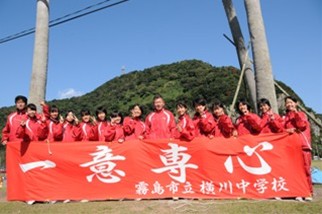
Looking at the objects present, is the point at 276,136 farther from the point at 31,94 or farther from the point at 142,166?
the point at 31,94

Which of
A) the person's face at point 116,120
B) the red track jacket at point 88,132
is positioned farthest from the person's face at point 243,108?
the red track jacket at point 88,132

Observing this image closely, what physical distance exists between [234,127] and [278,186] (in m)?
1.42

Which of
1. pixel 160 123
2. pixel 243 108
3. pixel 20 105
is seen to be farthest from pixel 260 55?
pixel 20 105

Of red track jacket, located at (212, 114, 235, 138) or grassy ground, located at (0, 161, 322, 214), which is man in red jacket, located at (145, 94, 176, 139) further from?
grassy ground, located at (0, 161, 322, 214)

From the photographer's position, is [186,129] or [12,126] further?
[12,126]

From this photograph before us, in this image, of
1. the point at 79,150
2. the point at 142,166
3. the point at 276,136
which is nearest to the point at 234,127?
the point at 276,136

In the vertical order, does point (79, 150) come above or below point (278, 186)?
above

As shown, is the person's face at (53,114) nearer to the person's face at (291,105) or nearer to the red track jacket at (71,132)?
the red track jacket at (71,132)

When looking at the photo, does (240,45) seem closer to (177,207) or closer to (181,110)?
(181,110)

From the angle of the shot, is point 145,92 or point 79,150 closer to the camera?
point 79,150

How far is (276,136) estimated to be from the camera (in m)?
7.29

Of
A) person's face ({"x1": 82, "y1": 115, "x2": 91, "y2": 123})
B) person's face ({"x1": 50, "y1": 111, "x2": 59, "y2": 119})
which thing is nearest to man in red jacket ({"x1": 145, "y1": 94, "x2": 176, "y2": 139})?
person's face ({"x1": 82, "y1": 115, "x2": 91, "y2": 123})

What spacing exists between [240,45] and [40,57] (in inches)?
238

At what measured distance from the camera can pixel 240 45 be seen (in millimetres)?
11898
